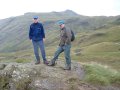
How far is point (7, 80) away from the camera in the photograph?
12.1 metres

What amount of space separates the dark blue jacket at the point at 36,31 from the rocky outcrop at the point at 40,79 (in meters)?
1.73

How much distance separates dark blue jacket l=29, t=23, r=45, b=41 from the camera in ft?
57.0

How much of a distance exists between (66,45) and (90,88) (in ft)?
10.7

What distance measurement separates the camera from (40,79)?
14781 mm

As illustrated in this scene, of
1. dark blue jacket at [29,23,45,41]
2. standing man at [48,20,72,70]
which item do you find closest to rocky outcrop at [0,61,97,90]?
standing man at [48,20,72,70]

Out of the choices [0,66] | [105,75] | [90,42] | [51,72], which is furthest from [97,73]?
[90,42]

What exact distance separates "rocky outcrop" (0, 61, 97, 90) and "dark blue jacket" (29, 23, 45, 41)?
5.67ft

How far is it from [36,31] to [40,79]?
11.7 ft

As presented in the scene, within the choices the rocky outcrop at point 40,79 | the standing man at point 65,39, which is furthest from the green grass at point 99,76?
the standing man at point 65,39

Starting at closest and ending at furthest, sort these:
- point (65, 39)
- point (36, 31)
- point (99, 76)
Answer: point (99, 76) → point (65, 39) → point (36, 31)

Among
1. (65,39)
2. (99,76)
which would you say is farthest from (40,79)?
(99,76)

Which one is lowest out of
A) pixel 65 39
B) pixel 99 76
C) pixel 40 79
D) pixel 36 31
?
pixel 99 76

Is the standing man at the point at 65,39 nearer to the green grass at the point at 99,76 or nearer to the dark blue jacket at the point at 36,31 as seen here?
the dark blue jacket at the point at 36,31

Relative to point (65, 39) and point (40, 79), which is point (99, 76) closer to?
point (65, 39)
